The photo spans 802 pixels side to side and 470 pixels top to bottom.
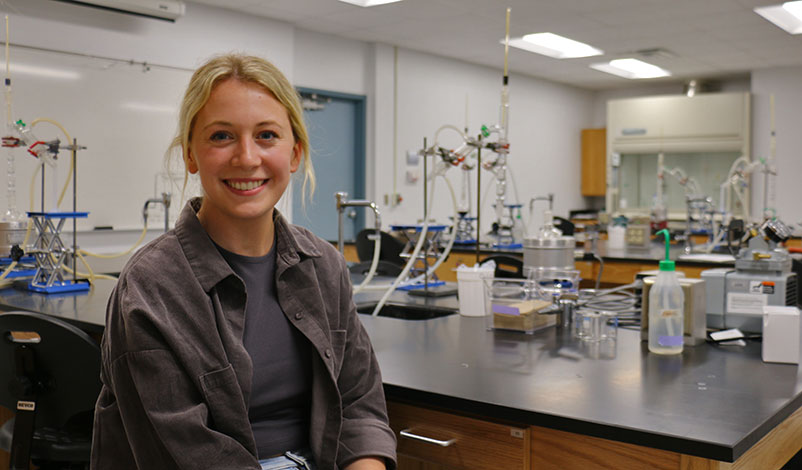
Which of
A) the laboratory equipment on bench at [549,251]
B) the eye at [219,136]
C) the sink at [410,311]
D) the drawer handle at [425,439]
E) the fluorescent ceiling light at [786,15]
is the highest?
the fluorescent ceiling light at [786,15]

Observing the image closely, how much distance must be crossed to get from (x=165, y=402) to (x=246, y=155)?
0.40 m

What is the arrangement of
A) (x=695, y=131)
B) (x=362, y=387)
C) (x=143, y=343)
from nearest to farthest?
(x=143, y=343) → (x=362, y=387) → (x=695, y=131)

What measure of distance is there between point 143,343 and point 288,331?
0.83 feet

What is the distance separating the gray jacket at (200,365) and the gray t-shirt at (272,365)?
0.02 meters

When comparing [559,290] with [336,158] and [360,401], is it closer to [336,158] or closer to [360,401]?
[360,401]

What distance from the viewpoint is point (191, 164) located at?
1246 millimetres

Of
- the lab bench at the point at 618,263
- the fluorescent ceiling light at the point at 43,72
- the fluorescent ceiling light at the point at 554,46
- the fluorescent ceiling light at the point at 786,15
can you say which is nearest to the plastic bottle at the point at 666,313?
the lab bench at the point at 618,263

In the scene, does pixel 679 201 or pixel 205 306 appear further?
pixel 679 201

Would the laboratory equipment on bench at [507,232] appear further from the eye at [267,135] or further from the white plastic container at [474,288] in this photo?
the eye at [267,135]

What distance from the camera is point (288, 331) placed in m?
1.21

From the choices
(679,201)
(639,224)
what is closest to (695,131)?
(679,201)

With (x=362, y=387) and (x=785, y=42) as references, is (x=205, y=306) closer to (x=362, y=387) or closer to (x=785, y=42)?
(x=362, y=387)

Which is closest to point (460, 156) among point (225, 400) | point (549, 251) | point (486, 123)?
point (549, 251)

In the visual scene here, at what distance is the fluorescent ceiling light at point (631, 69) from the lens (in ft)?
24.9
